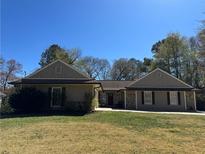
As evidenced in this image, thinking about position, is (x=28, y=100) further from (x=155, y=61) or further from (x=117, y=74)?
(x=117, y=74)

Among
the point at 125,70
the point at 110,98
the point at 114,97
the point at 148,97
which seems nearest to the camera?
the point at 148,97

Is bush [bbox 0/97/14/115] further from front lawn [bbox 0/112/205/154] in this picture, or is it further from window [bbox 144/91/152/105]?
window [bbox 144/91/152/105]

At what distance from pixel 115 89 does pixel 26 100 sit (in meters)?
16.2

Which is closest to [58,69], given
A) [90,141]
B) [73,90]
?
[73,90]

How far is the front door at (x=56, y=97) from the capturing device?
20891mm

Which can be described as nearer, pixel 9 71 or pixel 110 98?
pixel 110 98

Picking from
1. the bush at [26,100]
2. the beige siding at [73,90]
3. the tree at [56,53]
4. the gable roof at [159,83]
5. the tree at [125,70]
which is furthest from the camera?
the tree at [125,70]

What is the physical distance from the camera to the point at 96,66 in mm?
55188

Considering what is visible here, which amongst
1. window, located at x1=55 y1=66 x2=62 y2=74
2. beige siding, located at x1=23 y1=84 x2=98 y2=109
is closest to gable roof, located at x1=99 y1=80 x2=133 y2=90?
window, located at x1=55 y1=66 x2=62 y2=74

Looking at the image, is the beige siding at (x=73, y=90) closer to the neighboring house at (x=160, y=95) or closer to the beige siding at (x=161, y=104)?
the neighboring house at (x=160, y=95)

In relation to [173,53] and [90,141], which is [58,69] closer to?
[90,141]

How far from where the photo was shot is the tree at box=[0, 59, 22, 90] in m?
39.0

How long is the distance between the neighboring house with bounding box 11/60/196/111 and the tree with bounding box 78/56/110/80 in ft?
60.4

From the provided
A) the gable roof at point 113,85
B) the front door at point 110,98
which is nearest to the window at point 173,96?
the gable roof at point 113,85
